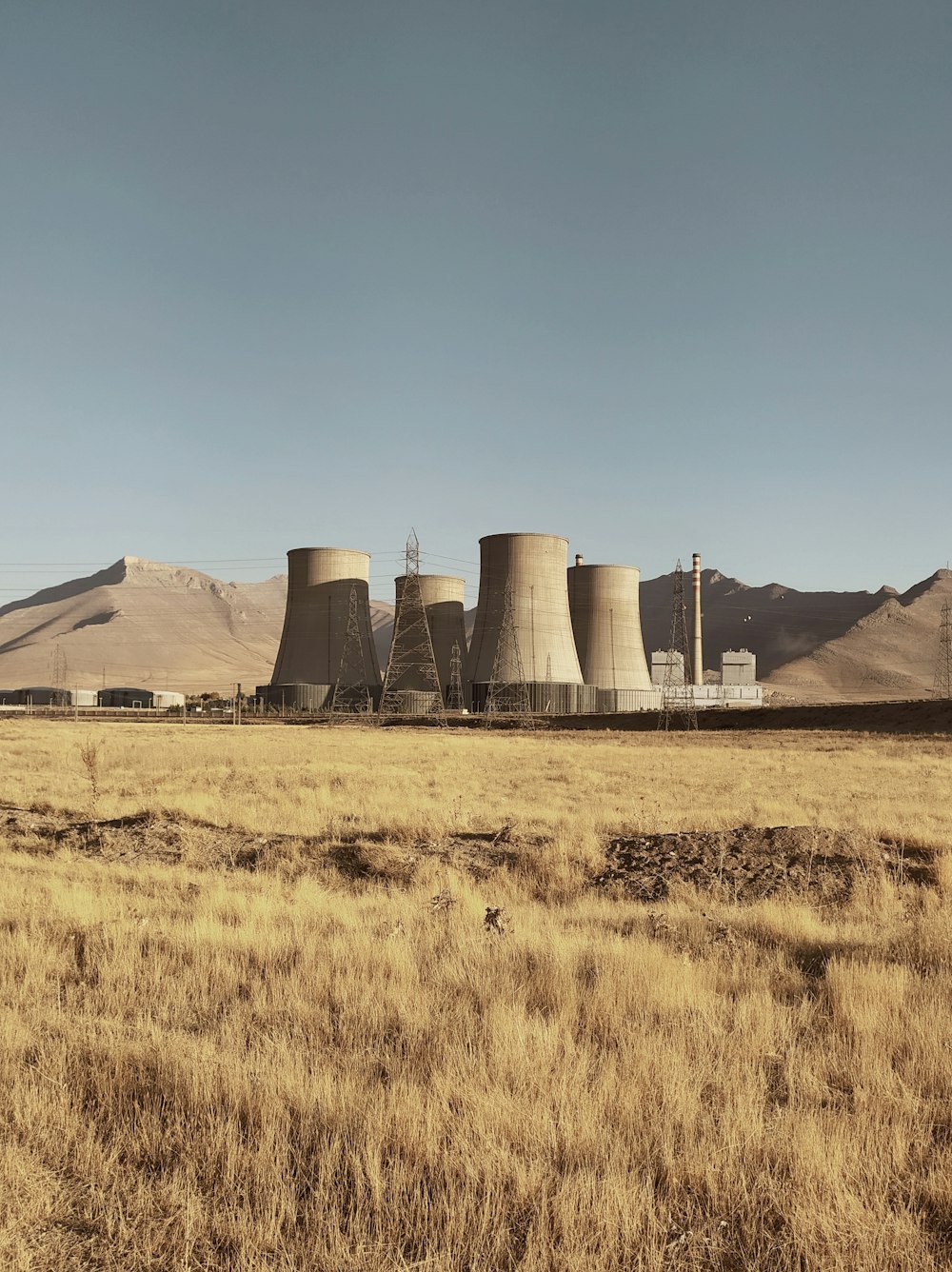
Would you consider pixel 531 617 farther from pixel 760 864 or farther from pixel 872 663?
pixel 872 663

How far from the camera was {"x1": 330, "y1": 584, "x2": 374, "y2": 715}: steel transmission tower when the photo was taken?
69.4 m

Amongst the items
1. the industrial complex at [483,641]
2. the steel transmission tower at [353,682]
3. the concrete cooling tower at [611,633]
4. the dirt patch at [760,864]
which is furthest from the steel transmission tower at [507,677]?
the dirt patch at [760,864]

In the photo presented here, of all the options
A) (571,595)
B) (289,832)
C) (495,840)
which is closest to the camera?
(495,840)

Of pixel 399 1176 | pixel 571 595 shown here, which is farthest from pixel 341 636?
pixel 399 1176

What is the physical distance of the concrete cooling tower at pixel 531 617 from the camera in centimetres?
6431

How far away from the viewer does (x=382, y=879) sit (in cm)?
1073

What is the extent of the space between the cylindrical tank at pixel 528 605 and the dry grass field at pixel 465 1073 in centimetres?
5366

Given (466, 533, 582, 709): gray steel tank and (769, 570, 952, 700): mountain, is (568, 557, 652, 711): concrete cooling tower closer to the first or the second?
(466, 533, 582, 709): gray steel tank

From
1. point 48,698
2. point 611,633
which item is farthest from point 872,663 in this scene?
point 48,698

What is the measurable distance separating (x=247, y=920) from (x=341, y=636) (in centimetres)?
6406

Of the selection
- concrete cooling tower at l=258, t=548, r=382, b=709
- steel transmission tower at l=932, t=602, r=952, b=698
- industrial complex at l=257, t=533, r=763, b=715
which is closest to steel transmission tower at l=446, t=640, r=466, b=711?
industrial complex at l=257, t=533, r=763, b=715

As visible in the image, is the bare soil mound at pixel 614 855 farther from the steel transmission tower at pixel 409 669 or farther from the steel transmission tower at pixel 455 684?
the steel transmission tower at pixel 455 684

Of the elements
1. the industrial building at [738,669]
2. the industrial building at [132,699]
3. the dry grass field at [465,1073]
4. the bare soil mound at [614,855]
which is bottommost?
the bare soil mound at [614,855]

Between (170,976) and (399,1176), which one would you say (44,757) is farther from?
(399,1176)
